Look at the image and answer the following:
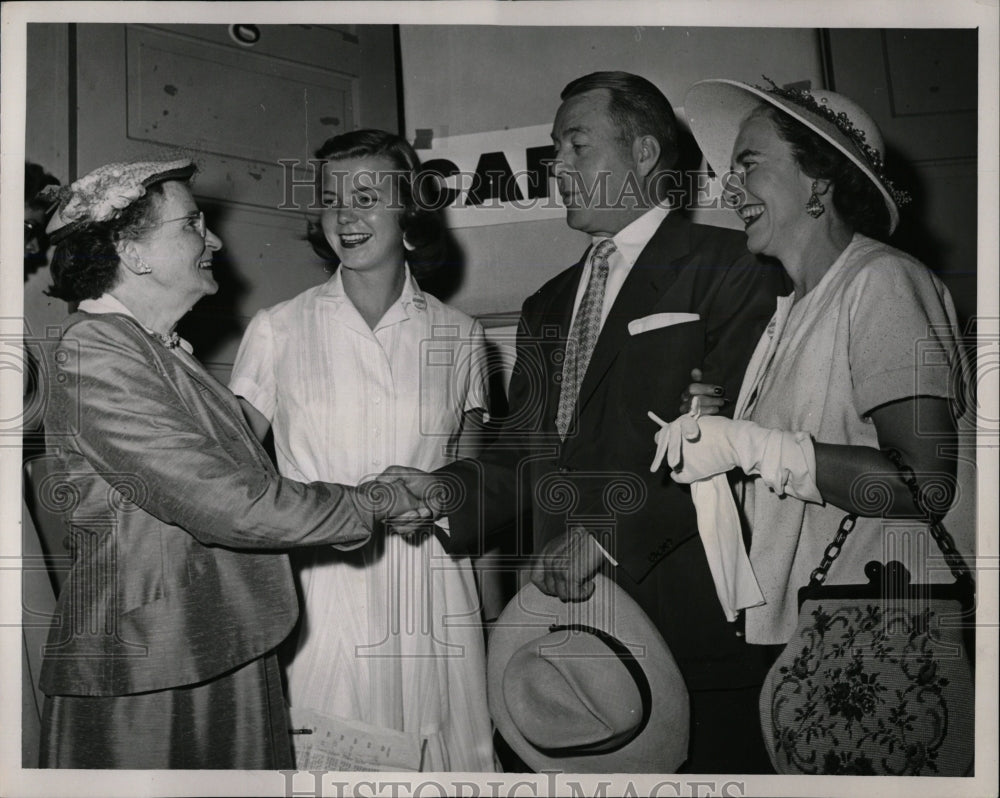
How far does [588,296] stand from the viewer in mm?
2734

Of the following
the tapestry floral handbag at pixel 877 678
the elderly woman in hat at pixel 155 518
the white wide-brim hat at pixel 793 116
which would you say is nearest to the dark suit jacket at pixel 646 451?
the tapestry floral handbag at pixel 877 678

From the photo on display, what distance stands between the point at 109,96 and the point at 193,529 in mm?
1169

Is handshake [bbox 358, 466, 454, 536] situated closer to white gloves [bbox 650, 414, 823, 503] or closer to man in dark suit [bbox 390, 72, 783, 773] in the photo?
man in dark suit [bbox 390, 72, 783, 773]

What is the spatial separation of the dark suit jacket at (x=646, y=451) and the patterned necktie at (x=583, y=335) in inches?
0.9

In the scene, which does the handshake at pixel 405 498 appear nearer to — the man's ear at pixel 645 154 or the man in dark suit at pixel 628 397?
the man in dark suit at pixel 628 397

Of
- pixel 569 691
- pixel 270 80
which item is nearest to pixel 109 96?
pixel 270 80

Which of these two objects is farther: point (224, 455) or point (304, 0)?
point (304, 0)

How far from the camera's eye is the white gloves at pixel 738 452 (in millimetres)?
2586

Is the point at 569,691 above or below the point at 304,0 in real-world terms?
below

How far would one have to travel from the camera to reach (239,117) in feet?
9.12

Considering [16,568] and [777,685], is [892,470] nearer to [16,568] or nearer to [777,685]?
[777,685]

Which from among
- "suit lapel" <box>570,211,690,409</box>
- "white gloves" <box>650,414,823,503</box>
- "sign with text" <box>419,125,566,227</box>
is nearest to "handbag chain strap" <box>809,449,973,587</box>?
"white gloves" <box>650,414,823,503</box>

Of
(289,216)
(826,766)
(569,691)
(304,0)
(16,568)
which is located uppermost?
(304,0)

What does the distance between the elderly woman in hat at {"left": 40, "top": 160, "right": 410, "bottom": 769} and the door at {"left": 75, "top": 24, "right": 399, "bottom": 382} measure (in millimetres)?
86
